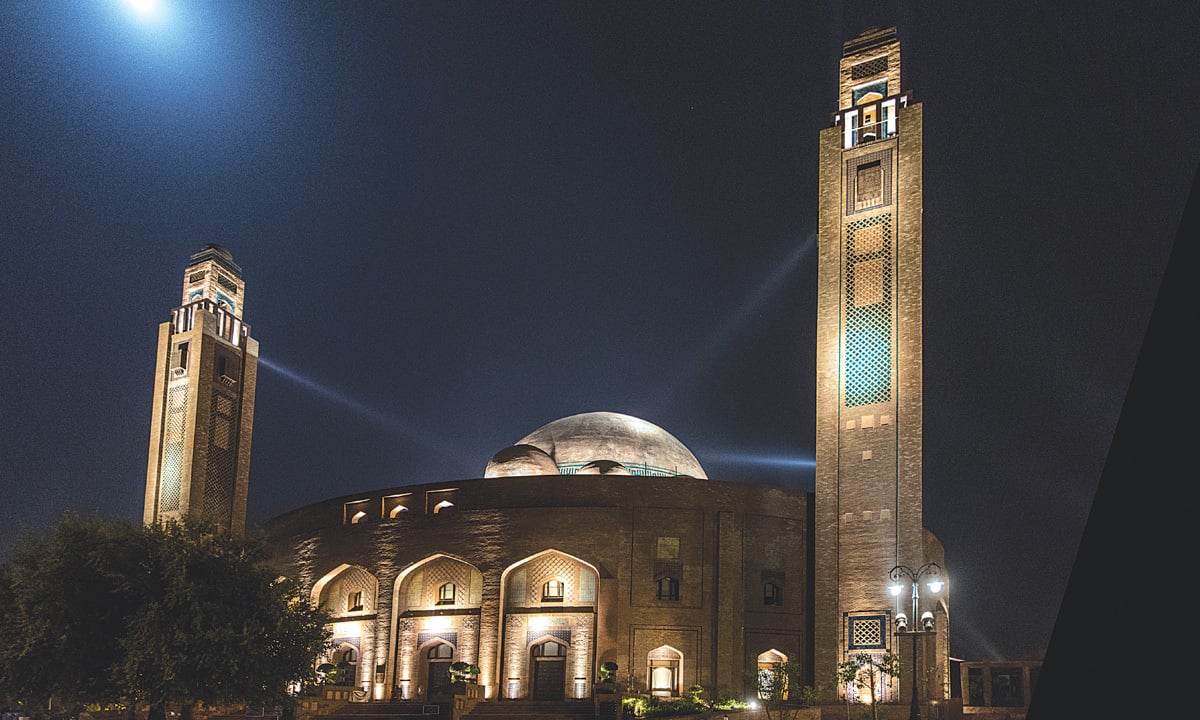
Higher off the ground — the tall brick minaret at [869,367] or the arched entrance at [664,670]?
the tall brick minaret at [869,367]

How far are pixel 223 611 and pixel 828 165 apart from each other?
1856 centimetres

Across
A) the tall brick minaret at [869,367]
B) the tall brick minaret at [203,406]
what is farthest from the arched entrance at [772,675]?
the tall brick minaret at [203,406]

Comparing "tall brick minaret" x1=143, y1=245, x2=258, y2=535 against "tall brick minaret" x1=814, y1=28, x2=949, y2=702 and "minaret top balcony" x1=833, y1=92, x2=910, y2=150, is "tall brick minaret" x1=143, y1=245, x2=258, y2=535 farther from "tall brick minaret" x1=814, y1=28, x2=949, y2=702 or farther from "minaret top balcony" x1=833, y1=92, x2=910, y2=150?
"minaret top balcony" x1=833, y1=92, x2=910, y2=150

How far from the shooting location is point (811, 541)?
33.8 m

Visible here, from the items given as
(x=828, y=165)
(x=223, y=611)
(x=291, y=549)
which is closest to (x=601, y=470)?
(x=291, y=549)

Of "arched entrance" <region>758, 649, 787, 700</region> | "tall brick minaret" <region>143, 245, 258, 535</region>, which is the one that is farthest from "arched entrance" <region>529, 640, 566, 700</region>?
"tall brick minaret" <region>143, 245, 258, 535</region>

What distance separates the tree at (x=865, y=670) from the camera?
26016 mm

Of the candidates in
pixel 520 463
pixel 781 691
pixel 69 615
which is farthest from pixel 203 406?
pixel 781 691

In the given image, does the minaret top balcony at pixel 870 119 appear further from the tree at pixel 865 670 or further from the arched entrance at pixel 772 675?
the arched entrance at pixel 772 675

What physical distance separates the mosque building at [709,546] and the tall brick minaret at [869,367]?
49 mm

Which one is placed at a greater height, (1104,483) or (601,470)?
(601,470)

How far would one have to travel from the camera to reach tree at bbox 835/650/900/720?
26.0m

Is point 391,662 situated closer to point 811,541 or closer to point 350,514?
point 350,514

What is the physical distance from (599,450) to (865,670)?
51.9ft
